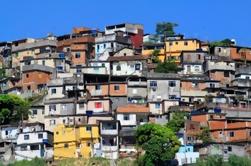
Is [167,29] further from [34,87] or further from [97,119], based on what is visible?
[97,119]

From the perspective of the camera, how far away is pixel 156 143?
156ft

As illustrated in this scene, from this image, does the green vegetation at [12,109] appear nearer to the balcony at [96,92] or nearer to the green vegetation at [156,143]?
the balcony at [96,92]

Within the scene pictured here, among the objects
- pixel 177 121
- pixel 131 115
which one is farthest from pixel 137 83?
pixel 177 121

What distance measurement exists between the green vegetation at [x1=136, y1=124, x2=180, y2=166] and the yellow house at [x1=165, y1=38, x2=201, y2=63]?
18.8 meters

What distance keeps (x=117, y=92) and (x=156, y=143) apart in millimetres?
11069

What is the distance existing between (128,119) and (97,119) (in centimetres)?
189

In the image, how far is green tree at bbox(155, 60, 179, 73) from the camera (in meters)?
63.3

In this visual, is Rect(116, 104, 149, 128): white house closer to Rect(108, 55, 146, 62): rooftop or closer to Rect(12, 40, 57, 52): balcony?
Rect(108, 55, 146, 62): rooftop

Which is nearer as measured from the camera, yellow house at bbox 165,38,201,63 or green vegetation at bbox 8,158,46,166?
green vegetation at bbox 8,158,46,166


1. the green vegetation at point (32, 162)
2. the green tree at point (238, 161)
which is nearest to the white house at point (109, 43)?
the green vegetation at point (32, 162)

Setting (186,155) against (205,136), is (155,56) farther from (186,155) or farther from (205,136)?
(186,155)

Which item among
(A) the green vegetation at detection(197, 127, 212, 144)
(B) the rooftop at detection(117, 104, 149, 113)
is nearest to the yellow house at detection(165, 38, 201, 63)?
(B) the rooftop at detection(117, 104, 149, 113)

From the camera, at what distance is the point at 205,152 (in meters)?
49.8

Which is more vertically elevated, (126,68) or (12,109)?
(126,68)
